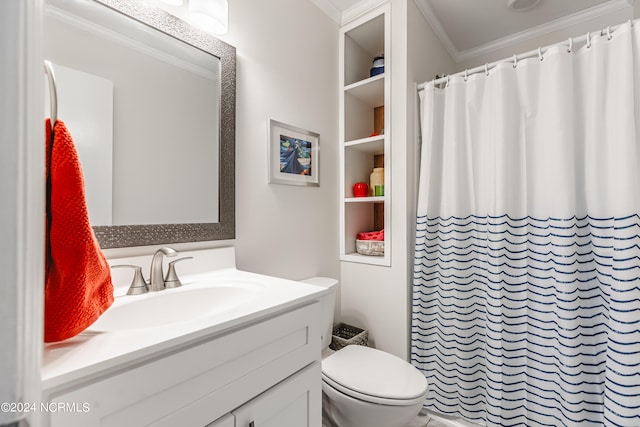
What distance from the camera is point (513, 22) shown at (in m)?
1.94

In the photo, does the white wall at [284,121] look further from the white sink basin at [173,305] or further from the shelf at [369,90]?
the white sink basin at [173,305]

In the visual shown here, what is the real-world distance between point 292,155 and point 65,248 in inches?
43.0

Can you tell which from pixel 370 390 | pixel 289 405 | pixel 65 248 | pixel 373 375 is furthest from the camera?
pixel 373 375

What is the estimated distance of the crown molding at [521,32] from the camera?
1.76 m

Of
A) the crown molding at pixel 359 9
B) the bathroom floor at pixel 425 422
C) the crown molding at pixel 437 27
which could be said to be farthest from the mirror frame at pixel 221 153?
the bathroom floor at pixel 425 422

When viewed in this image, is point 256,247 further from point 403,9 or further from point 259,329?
point 403,9

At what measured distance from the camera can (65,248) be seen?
538 mm

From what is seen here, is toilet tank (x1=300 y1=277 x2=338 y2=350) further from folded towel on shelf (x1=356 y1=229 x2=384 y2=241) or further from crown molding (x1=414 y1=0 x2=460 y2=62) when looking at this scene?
crown molding (x1=414 y1=0 x2=460 y2=62)

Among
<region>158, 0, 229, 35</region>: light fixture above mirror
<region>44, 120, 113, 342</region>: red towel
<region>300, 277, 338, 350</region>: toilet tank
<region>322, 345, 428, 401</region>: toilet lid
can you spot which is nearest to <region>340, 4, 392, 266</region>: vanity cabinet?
<region>300, 277, 338, 350</region>: toilet tank

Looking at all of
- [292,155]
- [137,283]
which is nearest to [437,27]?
[292,155]

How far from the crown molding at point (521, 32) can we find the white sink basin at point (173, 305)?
191cm

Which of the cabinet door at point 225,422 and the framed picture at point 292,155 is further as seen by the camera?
the framed picture at point 292,155

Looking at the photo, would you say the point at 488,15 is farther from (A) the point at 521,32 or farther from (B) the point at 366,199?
(B) the point at 366,199

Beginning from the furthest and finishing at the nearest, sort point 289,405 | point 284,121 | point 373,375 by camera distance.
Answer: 1. point 284,121
2. point 373,375
3. point 289,405
